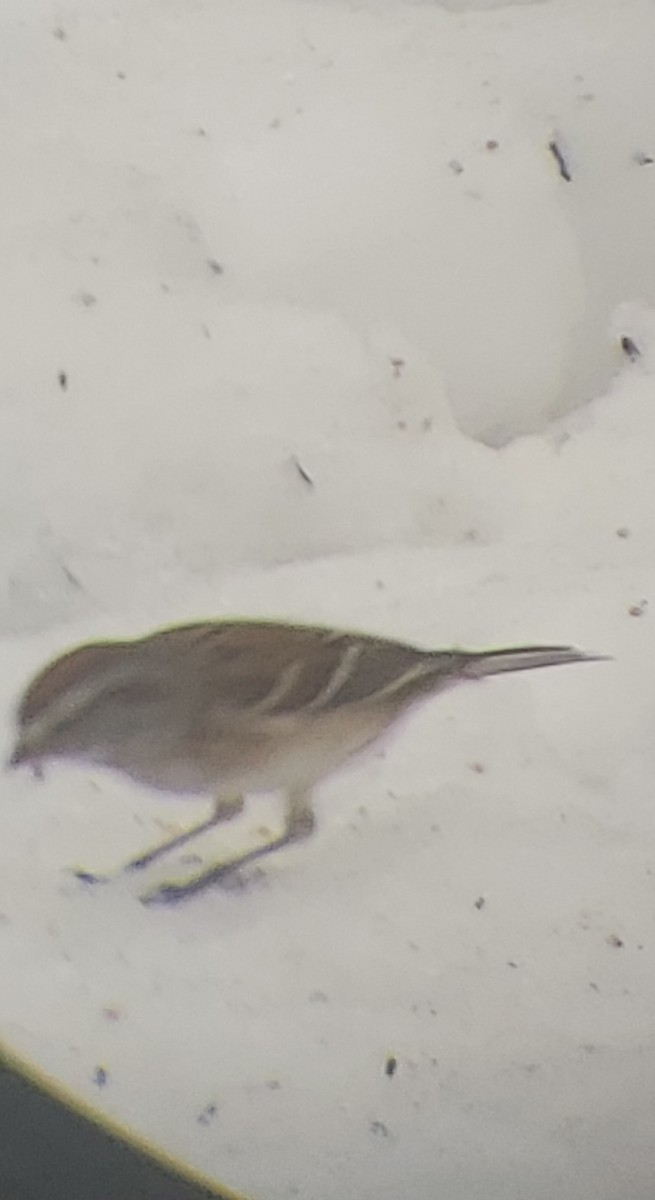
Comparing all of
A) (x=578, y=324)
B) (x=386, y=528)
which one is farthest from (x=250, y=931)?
(x=578, y=324)

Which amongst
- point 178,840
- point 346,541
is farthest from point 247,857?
point 346,541

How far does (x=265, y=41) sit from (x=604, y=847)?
0.38m

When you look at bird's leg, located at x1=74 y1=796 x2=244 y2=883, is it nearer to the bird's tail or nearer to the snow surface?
the snow surface

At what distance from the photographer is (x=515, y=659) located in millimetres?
512

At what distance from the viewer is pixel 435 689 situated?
0.51 meters

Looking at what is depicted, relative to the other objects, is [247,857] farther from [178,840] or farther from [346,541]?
[346,541]

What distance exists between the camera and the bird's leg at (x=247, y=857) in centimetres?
50

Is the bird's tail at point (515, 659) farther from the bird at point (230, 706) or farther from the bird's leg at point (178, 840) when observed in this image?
the bird's leg at point (178, 840)

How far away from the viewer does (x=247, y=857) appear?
0.50 meters

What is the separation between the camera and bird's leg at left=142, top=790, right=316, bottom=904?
1.63ft

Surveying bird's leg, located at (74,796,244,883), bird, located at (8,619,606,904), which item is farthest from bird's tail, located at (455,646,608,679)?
bird's leg, located at (74,796,244,883)

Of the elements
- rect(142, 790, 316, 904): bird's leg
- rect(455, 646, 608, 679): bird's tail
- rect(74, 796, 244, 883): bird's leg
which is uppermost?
rect(455, 646, 608, 679): bird's tail

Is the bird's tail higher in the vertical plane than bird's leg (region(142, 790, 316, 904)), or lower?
higher

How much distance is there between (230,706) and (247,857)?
0.21ft
